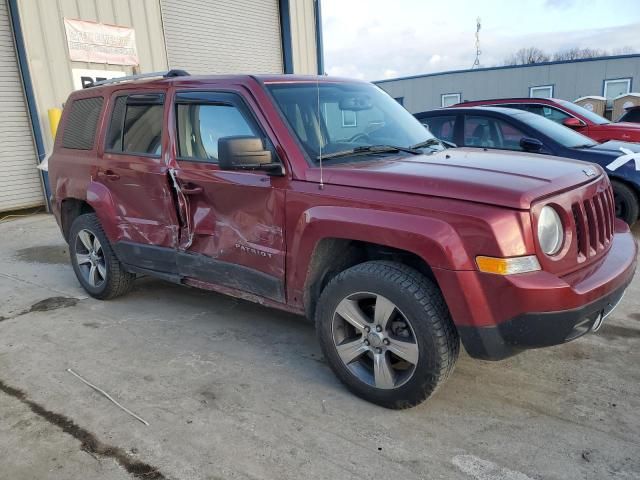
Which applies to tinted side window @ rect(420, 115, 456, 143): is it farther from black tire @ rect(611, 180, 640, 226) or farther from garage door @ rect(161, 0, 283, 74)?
garage door @ rect(161, 0, 283, 74)

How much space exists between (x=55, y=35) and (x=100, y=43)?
2.72ft

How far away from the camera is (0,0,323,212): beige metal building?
9.12 metres

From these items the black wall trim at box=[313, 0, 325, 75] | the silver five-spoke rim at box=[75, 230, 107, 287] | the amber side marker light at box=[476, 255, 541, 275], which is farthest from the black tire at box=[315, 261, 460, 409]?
the black wall trim at box=[313, 0, 325, 75]

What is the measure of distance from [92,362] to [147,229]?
3.55 feet

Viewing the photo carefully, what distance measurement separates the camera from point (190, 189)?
12.2 ft

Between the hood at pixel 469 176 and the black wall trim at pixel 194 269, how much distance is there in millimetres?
805

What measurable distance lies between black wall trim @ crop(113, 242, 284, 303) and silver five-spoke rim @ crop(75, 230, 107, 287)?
0.41m

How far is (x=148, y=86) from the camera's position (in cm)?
417

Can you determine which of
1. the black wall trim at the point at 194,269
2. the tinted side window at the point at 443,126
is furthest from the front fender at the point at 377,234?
the tinted side window at the point at 443,126

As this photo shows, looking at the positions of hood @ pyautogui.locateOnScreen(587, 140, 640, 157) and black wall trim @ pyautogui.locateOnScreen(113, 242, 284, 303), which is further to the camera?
hood @ pyautogui.locateOnScreen(587, 140, 640, 157)

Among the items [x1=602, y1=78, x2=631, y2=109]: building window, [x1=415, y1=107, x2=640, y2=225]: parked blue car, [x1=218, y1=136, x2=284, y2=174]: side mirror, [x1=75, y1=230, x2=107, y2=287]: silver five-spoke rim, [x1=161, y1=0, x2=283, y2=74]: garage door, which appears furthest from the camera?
[x1=602, y1=78, x2=631, y2=109]: building window

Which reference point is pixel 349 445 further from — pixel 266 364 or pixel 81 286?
pixel 81 286

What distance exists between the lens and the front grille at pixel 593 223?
275 cm

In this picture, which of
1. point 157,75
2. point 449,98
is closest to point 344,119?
point 157,75
